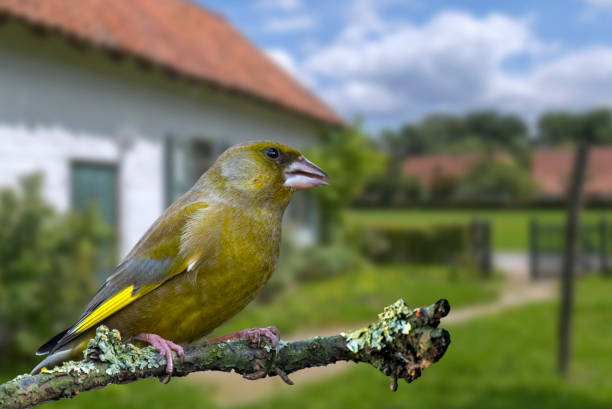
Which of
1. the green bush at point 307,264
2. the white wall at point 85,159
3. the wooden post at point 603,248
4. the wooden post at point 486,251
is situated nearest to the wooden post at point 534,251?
the wooden post at point 486,251

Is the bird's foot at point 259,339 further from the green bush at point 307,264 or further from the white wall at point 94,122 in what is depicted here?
the green bush at point 307,264

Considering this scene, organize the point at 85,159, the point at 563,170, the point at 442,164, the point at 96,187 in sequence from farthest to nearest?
the point at 563,170, the point at 442,164, the point at 96,187, the point at 85,159

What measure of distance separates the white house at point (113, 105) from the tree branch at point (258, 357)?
11482 mm

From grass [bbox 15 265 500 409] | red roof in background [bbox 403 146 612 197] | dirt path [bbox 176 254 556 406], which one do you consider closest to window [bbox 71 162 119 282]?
grass [bbox 15 265 500 409]

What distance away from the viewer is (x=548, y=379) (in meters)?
14.0

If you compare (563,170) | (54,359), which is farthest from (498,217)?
(54,359)

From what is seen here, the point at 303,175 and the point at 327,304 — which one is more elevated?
the point at 303,175

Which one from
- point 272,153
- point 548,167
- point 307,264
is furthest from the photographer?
point 548,167

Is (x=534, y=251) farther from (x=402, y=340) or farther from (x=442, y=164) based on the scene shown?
(x=442, y=164)

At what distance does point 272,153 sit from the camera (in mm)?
1086

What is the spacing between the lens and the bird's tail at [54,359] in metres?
0.97

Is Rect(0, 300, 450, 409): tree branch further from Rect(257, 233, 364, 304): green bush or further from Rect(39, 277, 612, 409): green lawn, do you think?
Rect(257, 233, 364, 304): green bush

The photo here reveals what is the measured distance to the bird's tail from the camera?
0.97 m

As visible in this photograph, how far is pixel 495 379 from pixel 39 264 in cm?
1052
